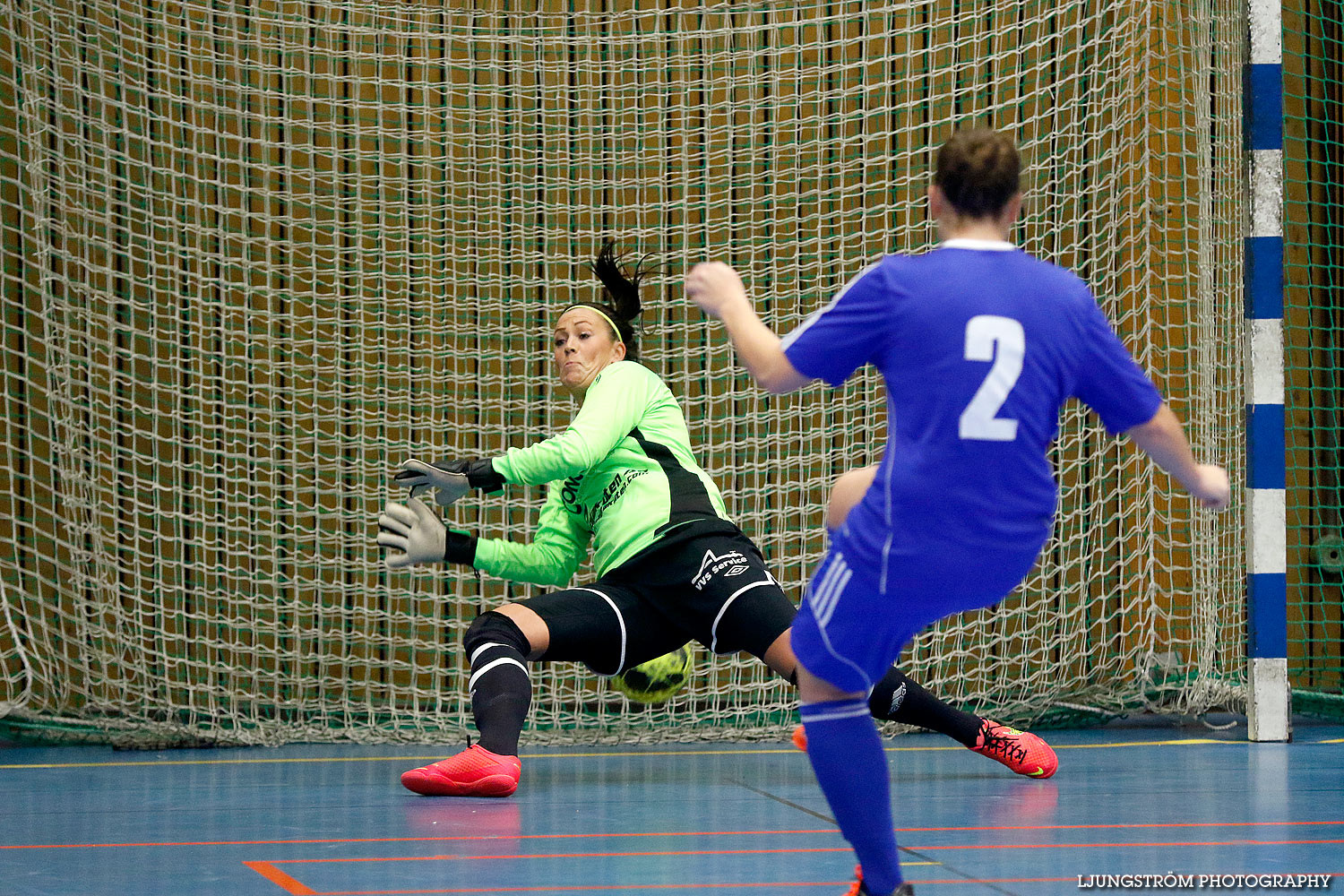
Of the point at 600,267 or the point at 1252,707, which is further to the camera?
the point at 1252,707

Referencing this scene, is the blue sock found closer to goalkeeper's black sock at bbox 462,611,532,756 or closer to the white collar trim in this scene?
the white collar trim

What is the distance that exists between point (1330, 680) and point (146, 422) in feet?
17.4

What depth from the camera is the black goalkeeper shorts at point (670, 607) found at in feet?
12.5

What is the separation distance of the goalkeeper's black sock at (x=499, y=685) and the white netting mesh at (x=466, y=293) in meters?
1.39

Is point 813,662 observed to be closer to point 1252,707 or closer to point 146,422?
point 1252,707

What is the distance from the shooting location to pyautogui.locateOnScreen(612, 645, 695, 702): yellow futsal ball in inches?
161

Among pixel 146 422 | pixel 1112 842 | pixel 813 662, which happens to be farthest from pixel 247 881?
pixel 146 422

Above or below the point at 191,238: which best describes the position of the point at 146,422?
below

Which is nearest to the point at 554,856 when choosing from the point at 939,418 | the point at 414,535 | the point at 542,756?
the point at 414,535

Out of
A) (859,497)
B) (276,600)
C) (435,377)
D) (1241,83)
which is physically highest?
(1241,83)

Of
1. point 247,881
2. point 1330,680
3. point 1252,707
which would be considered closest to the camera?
point 247,881

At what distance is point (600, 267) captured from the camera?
4.42 m

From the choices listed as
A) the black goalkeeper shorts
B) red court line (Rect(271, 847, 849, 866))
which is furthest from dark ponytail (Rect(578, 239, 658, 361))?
red court line (Rect(271, 847, 849, 866))

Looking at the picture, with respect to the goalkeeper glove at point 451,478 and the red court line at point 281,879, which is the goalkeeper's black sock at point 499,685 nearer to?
the goalkeeper glove at point 451,478
